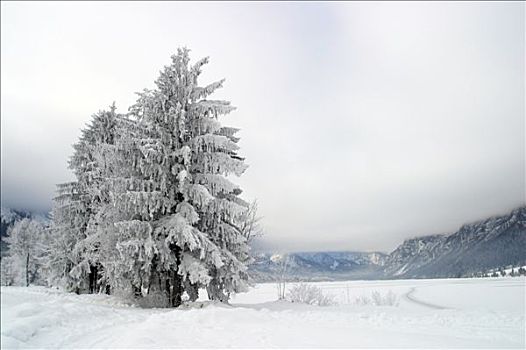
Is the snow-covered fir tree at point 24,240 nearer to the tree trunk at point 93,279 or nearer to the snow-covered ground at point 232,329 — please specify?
the tree trunk at point 93,279

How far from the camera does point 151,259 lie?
14969mm

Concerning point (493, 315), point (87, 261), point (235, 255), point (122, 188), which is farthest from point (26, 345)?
point (87, 261)

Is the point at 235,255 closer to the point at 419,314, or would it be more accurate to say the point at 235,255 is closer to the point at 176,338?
the point at 419,314

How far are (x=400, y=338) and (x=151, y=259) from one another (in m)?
9.86

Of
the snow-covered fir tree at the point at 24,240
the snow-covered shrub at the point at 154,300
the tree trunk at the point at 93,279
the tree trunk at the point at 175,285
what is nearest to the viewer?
the snow-covered shrub at the point at 154,300

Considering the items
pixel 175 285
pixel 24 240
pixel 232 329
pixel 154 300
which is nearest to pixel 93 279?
pixel 24 240

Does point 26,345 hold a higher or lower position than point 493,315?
higher

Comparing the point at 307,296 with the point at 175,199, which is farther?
the point at 307,296

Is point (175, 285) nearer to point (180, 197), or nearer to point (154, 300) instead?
point (154, 300)

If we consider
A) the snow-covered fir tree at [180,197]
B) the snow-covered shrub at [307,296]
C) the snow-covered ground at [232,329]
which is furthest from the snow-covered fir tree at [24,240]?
the snow-covered ground at [232,329]

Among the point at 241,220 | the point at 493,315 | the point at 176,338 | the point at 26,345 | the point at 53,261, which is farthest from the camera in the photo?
the point at 53,261

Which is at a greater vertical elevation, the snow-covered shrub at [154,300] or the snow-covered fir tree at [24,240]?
the snow-covered fir tree at [24,240]

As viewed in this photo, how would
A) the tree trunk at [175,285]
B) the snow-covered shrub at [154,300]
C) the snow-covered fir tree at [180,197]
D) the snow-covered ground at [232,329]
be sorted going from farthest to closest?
the tree trunk at [175,285] → the snow-covered shrub at [154,300] → the snow-covered fir tree at [180,197] → the snow-covered ground at [232,329]

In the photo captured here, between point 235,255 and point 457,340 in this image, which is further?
point 235,255
